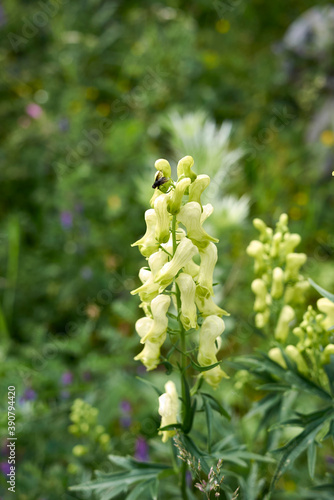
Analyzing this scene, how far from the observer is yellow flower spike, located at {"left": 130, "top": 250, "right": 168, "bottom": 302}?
105 cm

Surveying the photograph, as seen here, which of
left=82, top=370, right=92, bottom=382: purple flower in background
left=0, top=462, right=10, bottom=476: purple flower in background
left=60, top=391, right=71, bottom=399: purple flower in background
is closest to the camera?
left=0, top=462, right=10, bottom=476: purple flower in background

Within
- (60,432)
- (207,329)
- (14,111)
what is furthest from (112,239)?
(207,329)

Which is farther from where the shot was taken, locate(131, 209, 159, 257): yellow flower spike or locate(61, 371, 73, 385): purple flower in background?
locate(61, 371, 73, 385): purple flower in background

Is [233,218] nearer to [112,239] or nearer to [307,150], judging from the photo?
[112,239]

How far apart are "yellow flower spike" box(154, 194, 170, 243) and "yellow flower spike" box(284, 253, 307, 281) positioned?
0.52 metres

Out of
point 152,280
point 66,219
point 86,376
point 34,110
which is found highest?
point 152,280

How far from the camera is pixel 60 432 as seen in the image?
2.12 meters

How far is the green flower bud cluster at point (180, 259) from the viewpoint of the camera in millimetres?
1011

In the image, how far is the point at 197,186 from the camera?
3.43 ft

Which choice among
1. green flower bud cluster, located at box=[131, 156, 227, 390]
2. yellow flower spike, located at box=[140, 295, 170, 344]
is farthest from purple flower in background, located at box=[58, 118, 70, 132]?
yellow flower spike, located at box=[140, 295, 170, 344]

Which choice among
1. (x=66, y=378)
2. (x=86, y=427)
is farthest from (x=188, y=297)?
(x=66, y=378)

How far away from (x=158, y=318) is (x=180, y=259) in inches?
6.3

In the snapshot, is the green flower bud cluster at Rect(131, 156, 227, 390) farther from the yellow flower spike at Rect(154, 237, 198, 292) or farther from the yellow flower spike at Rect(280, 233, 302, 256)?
the yellow flower spike at Rect(280, 233, 302, 256)

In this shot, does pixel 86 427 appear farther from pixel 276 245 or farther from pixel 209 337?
pixel 276 245
